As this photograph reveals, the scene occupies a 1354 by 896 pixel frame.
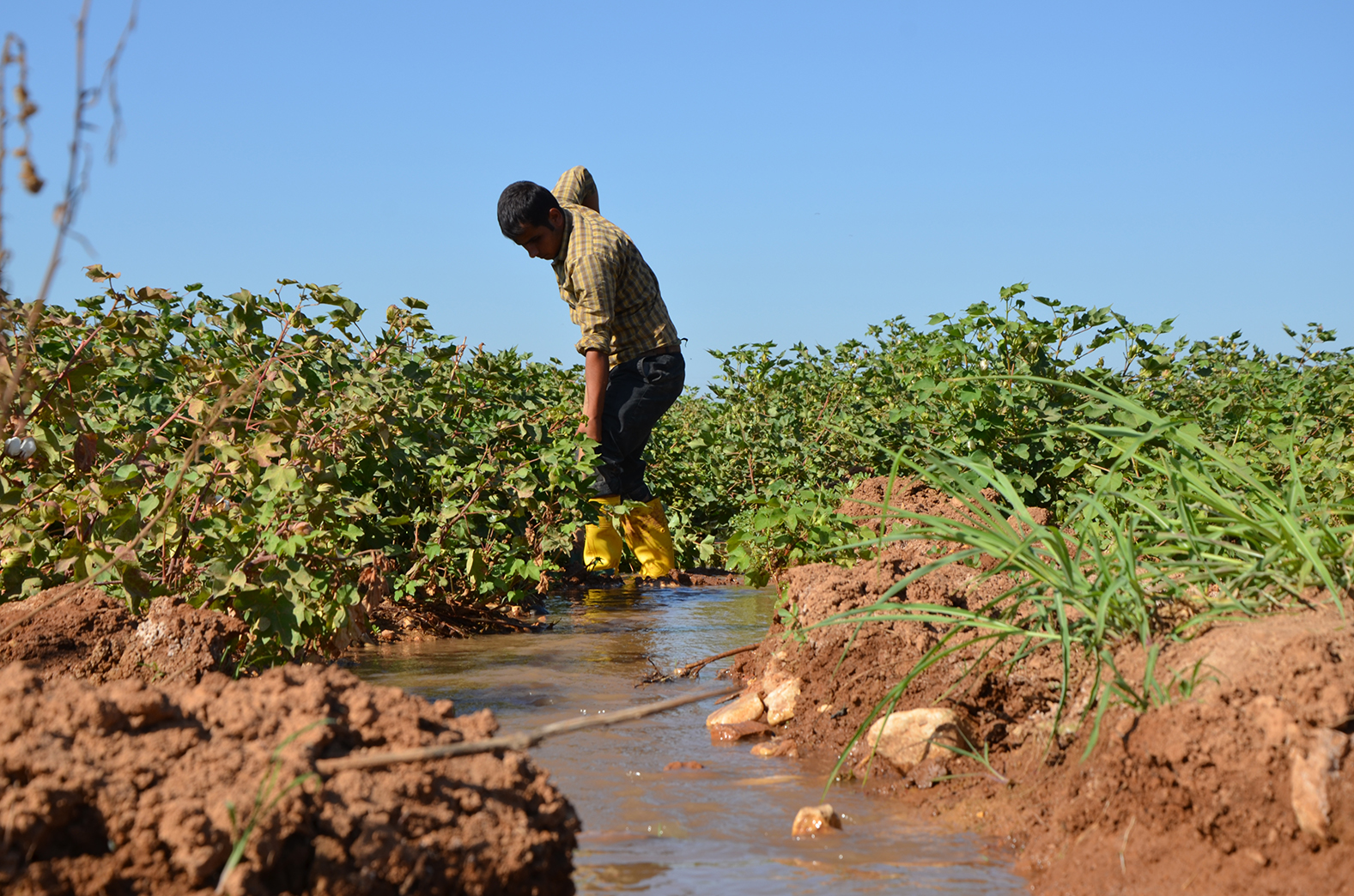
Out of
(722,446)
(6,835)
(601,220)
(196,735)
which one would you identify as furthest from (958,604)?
(722,446)

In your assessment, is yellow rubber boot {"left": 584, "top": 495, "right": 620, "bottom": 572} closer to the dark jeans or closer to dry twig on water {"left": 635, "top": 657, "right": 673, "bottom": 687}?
the dark jeans

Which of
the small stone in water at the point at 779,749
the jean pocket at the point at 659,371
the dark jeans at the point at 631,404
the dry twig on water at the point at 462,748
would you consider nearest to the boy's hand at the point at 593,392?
the dark jeans at the point at 631,404

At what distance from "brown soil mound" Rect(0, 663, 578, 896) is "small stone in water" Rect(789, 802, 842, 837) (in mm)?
703

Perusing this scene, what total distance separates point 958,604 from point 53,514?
2848 millimetres

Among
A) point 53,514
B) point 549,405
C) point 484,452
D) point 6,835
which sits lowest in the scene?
point 6,835

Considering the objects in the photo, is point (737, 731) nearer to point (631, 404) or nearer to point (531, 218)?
point (631, 404)

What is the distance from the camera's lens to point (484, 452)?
5.41 metres

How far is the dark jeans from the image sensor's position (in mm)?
6059

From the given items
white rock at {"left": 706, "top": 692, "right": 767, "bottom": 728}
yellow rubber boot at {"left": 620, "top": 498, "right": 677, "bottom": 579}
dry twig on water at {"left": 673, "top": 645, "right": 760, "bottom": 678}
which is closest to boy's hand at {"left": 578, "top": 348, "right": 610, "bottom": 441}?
yellow rubber boot at {"left": 620, "top": 498, "right": 677, "bottom": 579}

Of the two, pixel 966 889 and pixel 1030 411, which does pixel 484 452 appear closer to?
pixel 1030 411

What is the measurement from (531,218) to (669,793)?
3458 mm

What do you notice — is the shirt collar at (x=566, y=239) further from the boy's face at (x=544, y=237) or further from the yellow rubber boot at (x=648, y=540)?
the yellow rubber boot at (x=648, y=540)

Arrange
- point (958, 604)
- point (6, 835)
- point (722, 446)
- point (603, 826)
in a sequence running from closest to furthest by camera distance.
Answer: point (6, 835) → point (603, 826) → point (958, 604) → point (722, 446)

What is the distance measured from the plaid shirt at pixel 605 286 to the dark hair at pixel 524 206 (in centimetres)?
19
